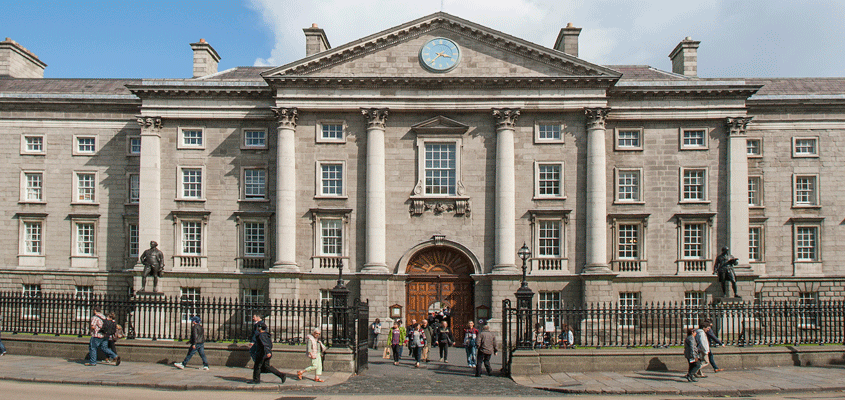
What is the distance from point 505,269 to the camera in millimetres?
34281

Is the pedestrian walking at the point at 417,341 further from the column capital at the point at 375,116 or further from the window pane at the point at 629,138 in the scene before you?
the window pane at the point at 629,138

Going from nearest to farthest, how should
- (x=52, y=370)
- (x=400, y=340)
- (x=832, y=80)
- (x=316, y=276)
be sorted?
(x=52, y=370), (x=400, y=340), (x=316, y=276), (x=832, y=80)

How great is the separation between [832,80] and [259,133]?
3349 cm

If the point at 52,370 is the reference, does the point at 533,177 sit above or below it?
above

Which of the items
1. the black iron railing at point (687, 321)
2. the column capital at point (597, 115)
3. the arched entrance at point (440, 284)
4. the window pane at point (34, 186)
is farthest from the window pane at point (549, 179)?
the window pane at point (34, 186)

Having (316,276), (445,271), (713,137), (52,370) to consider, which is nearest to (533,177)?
(445,271)

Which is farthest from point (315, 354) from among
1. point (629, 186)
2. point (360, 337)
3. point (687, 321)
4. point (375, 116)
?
point (629, 186)

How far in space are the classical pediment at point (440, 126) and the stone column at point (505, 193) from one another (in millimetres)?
1839

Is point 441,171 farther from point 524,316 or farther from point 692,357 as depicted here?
point 692,357

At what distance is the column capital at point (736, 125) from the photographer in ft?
116

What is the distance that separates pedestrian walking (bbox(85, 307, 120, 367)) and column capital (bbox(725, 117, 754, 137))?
29250 millimetres

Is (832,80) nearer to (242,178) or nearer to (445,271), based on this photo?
(445,271)

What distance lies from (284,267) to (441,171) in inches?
355

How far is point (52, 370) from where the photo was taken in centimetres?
2122
